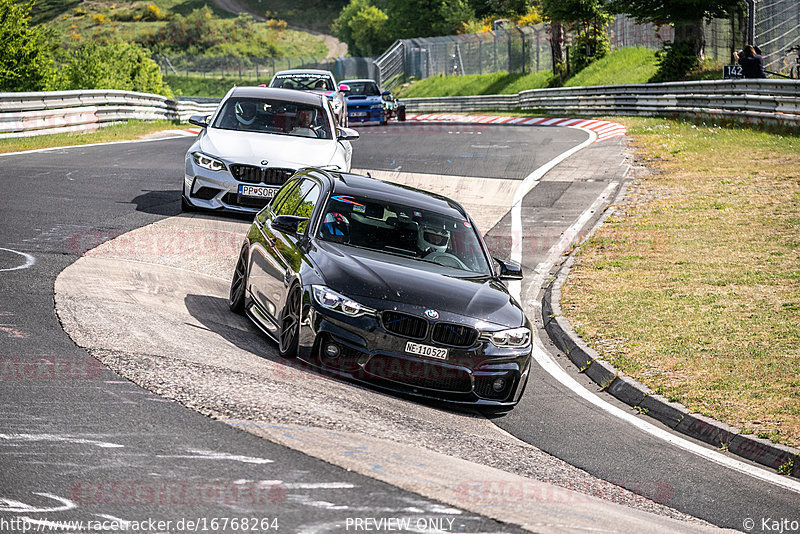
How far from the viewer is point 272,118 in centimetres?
1611

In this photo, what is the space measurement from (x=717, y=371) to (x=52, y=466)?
21.0ft

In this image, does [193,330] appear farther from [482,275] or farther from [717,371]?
[717,371]

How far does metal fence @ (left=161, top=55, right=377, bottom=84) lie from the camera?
82.3 meters

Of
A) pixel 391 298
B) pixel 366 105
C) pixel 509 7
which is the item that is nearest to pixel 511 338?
pixel 391 298

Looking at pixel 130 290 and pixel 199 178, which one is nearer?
pixel 130 290

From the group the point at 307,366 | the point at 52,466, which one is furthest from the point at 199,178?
the point at 52,466

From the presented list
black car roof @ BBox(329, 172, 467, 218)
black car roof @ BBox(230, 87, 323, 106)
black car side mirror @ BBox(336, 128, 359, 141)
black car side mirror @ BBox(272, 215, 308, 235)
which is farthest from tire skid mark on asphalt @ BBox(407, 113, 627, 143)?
black car side mirror @ BBox(272, 215, 308, 235)

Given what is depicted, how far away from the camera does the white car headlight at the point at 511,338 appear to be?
8.12 meters

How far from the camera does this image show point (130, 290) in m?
10.1

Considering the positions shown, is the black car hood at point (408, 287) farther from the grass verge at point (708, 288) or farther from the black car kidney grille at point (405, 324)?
the grass verge at point (708, 288)

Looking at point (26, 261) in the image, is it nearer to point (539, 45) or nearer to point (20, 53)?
point (20, 53)
